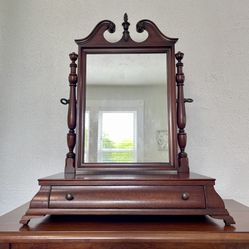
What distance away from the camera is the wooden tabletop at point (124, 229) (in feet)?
2.16

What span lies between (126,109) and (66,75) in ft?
1.47

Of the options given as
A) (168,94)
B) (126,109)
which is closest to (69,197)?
(126,109)

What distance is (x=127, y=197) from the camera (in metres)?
0.75

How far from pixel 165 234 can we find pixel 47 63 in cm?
100

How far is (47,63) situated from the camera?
4.13 feet

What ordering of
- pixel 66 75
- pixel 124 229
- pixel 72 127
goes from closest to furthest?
1. pixel 124 229
2. pixel 72 127
3. pixel 66 75

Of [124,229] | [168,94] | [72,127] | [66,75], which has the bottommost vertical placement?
[124,229]

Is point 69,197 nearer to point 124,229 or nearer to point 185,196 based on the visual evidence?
point 124,229

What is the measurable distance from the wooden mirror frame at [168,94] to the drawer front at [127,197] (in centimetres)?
15

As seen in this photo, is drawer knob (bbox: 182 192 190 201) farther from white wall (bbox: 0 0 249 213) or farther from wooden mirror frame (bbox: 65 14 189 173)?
white wall (bbox: 0 0 249 213)

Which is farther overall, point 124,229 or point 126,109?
point 126,109

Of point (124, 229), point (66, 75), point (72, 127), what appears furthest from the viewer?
point (66, 75)

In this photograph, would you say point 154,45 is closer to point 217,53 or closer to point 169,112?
point 169,112

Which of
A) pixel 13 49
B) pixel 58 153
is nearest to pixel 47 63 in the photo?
pixel 13 49
